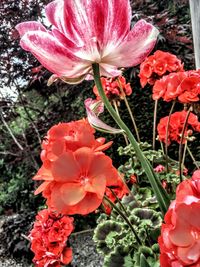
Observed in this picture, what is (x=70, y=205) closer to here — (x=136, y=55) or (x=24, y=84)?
(x=136, y=55)

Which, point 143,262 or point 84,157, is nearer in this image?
point 84,157

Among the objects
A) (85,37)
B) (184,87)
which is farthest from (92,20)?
(184,87)

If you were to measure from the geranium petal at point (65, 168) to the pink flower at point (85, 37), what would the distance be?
0.14 metres

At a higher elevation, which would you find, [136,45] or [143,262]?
[136,45]

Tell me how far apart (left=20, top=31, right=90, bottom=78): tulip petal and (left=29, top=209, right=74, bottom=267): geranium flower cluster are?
2.44 ft

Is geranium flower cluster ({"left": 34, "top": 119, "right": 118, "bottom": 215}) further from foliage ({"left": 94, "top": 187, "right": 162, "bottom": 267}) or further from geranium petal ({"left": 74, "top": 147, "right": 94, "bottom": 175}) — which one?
foliage ({"left": 94, "top": 187, "right": 162, "bottom": 267})

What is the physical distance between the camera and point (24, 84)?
3658mm

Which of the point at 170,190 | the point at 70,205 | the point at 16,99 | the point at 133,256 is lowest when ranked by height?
the point at 16,99

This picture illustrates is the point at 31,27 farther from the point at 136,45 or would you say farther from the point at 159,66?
the point at 159,66

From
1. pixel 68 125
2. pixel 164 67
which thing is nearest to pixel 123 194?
pixel 164 67

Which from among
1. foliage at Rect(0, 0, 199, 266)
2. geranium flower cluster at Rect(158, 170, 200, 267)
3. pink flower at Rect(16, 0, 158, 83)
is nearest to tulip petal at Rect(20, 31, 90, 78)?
pink flower at Rect(16, 0, 158, 83)

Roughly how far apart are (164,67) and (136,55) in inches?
27.9

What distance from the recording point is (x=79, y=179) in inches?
27.1

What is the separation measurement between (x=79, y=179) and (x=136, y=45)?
0.24 metres
